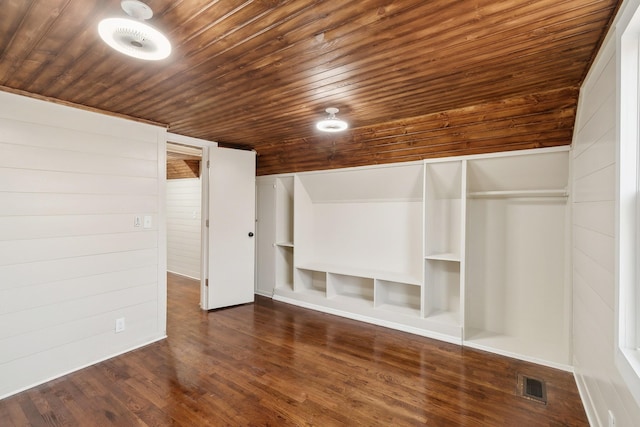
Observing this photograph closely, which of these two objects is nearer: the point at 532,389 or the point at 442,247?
the point at 532,389

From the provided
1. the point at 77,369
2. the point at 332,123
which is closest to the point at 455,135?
the point at 332,123

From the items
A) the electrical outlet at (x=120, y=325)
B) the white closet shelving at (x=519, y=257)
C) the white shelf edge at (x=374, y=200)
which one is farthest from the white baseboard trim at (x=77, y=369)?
the white closet shelving at (x=519, y=257)

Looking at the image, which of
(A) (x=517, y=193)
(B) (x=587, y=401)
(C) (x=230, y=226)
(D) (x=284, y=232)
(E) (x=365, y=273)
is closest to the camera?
(B) (x=587, y=401)

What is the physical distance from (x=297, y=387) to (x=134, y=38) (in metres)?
2.40

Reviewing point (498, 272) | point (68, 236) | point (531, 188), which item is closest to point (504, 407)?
point (498, 272)

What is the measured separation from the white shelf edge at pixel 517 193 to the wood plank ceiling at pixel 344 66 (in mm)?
543

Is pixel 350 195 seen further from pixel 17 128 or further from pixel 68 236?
pixel 17 128

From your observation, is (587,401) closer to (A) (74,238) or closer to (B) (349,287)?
(B) (349,287)

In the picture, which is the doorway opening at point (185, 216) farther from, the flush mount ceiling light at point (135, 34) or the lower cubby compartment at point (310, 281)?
the flush mount ceiling light at point (135, 34)

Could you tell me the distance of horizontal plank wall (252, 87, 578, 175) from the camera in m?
2.41

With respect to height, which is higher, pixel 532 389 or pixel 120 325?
pixel 120 325

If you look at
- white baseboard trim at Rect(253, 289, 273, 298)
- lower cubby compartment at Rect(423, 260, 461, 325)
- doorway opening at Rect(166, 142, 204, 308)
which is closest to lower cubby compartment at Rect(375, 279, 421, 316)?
lower cubby compartment at Rect(423, 260, 461, 325)

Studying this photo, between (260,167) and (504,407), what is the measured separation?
12.9ft

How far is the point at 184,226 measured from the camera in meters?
6.08
